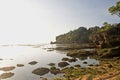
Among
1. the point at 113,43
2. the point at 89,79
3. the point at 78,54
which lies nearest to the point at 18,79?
the point at 89,79

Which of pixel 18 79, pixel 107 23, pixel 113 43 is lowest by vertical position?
pixel 18 79

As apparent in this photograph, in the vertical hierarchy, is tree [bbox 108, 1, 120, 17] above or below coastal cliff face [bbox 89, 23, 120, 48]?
above

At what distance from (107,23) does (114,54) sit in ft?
154

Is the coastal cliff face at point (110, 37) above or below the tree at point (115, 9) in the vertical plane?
below

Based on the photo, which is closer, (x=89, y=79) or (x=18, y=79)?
(x=89, y=79)

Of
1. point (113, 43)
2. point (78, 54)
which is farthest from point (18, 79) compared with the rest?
point (113, 43)

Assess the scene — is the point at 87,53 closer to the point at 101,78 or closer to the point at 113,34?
the point at 113,34

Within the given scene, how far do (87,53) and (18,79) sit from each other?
5123 centimetres

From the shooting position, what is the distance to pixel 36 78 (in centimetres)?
5131

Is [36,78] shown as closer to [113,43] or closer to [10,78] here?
[10,78]

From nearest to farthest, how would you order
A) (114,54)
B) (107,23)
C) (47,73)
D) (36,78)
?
(36,78) → (47,73) → (114,54) → (107,23)

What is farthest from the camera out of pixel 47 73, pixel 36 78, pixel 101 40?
pixel 101 40

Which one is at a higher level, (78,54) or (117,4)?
(117,4)

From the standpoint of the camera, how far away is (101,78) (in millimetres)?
39812
